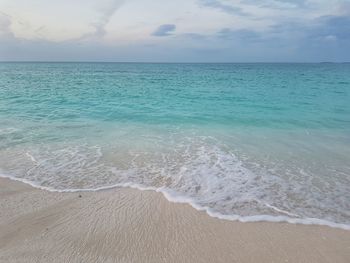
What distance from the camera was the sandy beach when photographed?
3707 millimetres

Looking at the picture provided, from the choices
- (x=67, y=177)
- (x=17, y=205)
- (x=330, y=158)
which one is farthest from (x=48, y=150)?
(x=330, y=158)

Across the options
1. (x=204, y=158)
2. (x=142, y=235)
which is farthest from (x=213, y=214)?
(x=204, y=158)

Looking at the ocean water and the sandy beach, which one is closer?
the sandy beach

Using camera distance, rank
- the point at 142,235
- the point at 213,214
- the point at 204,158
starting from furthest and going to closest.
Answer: the point at 204,158, the point at 213,214, the point at 142,235

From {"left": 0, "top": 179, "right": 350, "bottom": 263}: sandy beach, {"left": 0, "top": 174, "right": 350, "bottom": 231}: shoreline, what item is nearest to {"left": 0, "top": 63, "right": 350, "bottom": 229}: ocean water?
{"left": 0, "top": 174, "right": 350, "bottom": 231}: shoreline

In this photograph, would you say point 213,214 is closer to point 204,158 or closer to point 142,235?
point 142,235

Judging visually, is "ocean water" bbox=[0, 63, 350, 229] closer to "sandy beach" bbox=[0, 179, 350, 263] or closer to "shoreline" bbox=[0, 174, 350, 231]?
"shoreline" bbox=[0, 174, 350, 231]

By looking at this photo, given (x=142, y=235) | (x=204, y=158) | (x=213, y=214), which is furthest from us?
(x=204, y=158)

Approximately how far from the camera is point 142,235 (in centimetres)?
419

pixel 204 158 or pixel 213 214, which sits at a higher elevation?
pixel 213 214

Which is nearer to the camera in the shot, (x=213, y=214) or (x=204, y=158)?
(x=213, y=214)

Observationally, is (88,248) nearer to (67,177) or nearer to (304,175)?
(67,177)

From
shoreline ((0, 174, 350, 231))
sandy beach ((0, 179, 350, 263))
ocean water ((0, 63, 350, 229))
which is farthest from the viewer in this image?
ocean water ((0, 63, 350, 229))

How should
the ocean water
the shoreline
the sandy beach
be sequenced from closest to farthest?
the sandy beach < the shoreline < the ocean water
